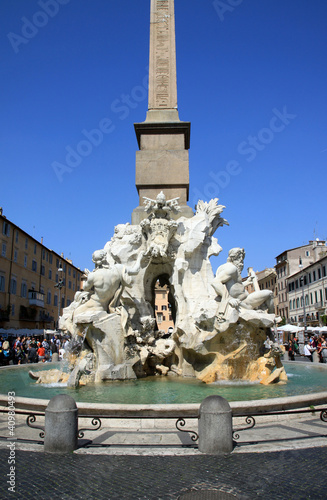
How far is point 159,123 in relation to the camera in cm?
1064

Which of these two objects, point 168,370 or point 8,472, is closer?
point 8,472

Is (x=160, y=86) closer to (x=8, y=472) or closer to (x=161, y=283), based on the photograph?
(x=161, y=283)

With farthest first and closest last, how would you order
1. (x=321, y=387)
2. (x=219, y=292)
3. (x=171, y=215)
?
(x=171, y=215)
(x=219, y=292)
(x=321, y=387)

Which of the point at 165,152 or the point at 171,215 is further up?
the point at 165,152

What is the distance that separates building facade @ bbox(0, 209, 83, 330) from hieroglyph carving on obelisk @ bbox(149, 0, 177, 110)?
693 inches

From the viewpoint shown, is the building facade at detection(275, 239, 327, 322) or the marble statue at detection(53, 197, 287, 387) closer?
the marble statue at detection(53, 197, 287, 387)

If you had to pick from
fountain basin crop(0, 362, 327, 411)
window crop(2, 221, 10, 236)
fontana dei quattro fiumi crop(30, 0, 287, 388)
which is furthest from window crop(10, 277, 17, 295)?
fountain basin crop(0, 362, 327, 411)

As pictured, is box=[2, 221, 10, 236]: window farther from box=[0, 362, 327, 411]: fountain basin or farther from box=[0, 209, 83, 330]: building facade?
box=[0, 362, 327, 411]: fountain basin

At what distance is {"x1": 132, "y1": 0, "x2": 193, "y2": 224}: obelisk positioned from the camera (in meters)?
10.5

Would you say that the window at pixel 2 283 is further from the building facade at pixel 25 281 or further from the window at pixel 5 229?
the window at pixel 5 229

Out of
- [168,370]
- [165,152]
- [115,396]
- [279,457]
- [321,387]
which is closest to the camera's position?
[279,457]

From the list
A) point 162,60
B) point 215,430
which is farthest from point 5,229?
point 215,430

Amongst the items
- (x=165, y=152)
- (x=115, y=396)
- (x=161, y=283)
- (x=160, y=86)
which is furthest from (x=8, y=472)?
(x=160, y=86)

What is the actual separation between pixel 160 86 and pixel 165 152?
5.97ft
